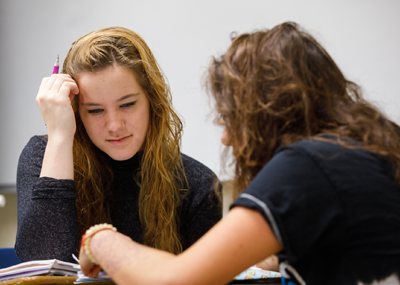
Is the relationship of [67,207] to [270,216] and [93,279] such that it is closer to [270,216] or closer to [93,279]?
[93,279]

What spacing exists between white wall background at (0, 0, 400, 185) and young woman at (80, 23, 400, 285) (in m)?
0.91

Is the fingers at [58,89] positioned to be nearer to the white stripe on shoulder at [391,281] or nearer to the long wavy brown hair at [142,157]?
the long wavy brown hair at [142,157]

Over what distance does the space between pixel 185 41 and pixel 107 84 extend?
750mm

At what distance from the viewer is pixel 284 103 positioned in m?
0.62

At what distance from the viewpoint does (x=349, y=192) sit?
51 centimetres

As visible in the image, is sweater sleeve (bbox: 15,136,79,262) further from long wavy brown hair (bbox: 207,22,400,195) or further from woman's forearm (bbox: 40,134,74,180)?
long wavy brown hair (bbox: 207,22,400,195)

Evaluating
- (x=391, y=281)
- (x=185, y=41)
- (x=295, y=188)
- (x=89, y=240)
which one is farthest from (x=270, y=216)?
(x=185, y=41)

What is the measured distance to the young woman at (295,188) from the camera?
496mm

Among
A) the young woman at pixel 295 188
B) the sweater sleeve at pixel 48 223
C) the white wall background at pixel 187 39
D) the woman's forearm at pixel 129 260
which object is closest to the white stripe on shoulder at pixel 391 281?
the young woman at pixel 295 188

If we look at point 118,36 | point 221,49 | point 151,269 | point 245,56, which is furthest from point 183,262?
point 221,49

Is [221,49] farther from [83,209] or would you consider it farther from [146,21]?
[83,209]

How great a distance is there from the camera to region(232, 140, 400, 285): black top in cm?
50

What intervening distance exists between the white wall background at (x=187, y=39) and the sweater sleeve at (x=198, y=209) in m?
0.40

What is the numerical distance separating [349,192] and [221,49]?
4.12ft
